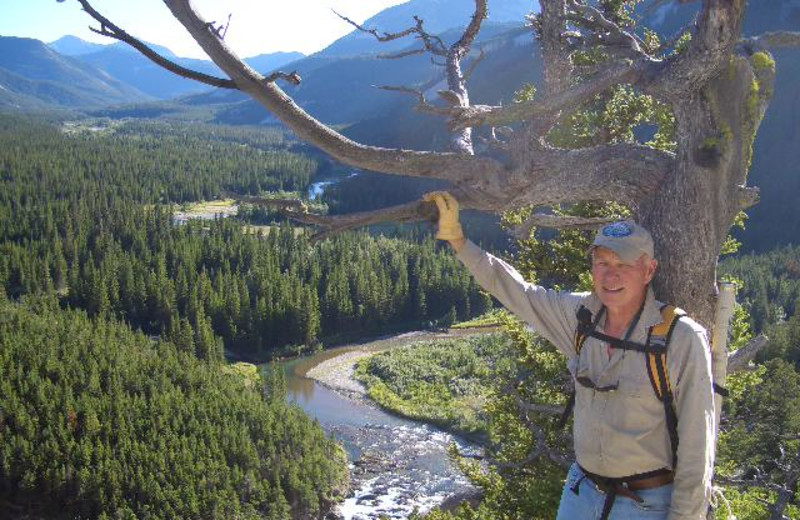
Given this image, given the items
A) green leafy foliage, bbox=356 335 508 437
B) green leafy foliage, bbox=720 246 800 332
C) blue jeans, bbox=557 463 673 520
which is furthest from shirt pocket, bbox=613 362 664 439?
green leafy foliage, bbox=720 246 800 332

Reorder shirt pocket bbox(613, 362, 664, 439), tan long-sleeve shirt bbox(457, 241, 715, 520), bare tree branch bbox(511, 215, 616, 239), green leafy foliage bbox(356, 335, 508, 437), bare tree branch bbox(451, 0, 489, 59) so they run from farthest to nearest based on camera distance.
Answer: green leafy foliage bbox(356, 335, 508, 437) < bare tree branch bbox(451, 0, 489, 59) < bare tree branch bbox(511, 215, 616, 239) < shirt pocket bbox(613, 362, 664, 439) < tan long-sleeve shirt bbox(457, 241, 715, 520)

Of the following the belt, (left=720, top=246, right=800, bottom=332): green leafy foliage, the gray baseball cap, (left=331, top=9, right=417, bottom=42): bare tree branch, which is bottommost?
(left=720, top=246, right=800, bottom=332): green leafy foliage

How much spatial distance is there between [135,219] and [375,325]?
40971 mm

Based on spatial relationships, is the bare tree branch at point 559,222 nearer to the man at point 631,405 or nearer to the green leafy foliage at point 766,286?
the man at point 631,405

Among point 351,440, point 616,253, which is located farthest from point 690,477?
point 351,440

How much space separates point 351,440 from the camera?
40.4m

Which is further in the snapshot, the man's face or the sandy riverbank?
the sandy riverbank

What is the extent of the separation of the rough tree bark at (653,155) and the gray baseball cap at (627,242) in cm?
72

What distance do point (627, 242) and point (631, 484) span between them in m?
1.32

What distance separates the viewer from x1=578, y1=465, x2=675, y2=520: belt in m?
3.74

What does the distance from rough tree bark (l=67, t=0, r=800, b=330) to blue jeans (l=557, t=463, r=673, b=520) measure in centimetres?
135

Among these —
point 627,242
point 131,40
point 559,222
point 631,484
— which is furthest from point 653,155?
point 131,40

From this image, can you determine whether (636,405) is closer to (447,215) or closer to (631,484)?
(631,484)

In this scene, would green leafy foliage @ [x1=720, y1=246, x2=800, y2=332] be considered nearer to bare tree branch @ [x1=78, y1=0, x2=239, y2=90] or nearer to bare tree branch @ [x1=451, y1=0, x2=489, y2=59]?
bare tree branch @ [x1=451, y1=0, x2=489, y2=59]
